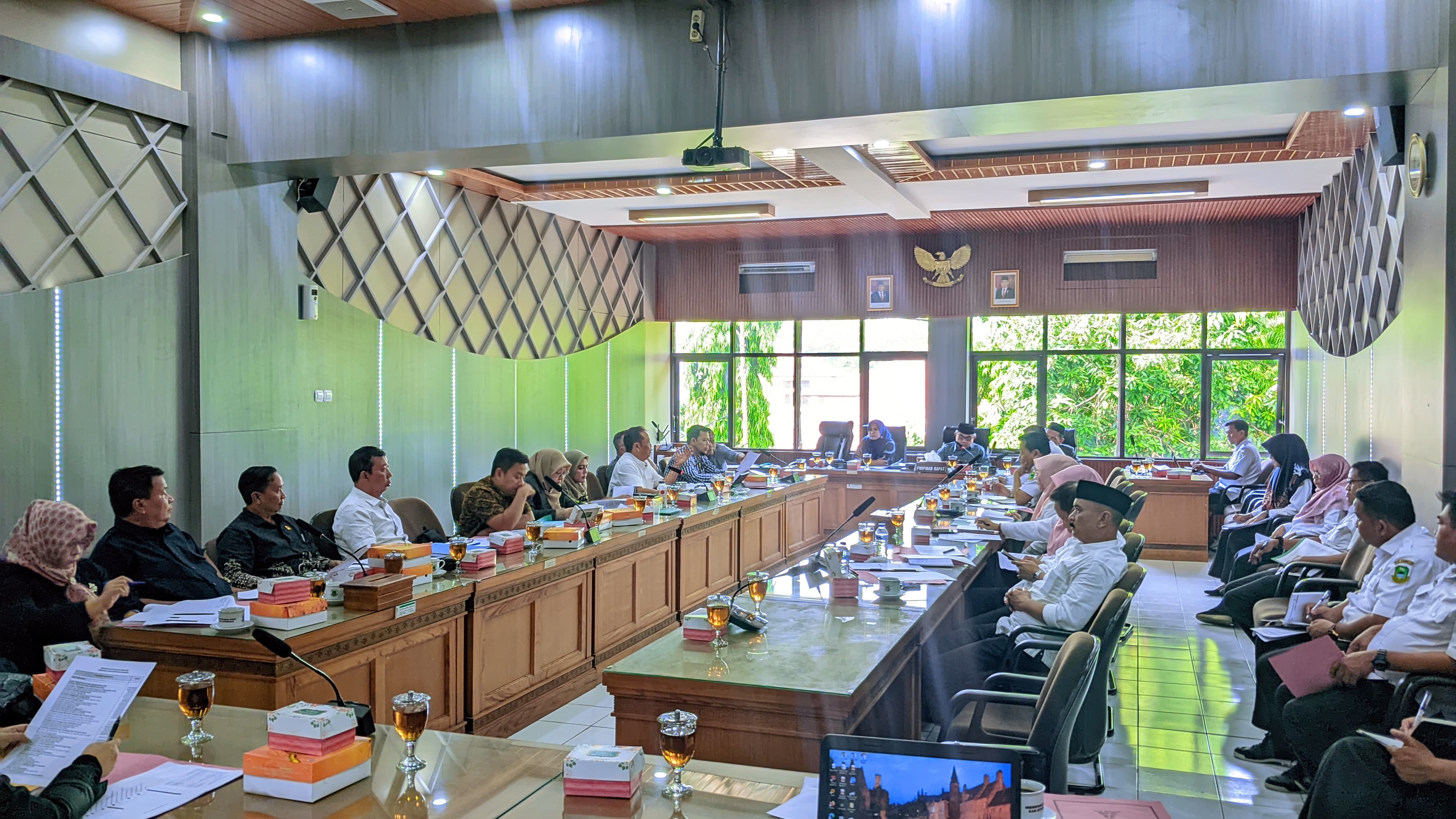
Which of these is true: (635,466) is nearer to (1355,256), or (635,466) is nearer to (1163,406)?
(1355,256)

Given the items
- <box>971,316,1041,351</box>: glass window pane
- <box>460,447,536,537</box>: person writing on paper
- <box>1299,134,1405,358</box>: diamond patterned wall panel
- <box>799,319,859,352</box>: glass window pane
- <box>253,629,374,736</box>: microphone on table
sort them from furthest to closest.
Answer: <box>799,319,859,352</box>: glass window pane < <box>971,316,1041,351</box>: glass window pane < <box>1299,134,1405,358</box>: diamond patterned wall panel < <box>460,447,536,537</box>: person writing on paper < <box>253,629,374,736</box>: microphone on table

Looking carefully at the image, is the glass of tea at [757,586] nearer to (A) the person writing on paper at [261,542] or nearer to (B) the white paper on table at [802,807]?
(B) the white paper on table at [802,807]

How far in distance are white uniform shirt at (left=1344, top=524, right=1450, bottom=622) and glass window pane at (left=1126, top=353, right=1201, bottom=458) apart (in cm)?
717

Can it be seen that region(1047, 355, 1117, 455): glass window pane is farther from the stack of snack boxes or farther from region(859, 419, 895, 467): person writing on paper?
the stack of snack boxes

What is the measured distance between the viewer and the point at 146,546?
11.5ft

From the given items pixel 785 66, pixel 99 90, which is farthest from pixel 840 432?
pixel 99 90

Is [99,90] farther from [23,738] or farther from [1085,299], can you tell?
[1085,299]

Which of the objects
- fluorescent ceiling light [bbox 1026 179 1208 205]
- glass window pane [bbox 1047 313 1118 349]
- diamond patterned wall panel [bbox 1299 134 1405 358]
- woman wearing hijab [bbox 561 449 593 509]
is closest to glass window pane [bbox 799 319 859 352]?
glass window pane [bbox 1047 313 1118 349]

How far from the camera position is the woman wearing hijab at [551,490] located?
19.8ft

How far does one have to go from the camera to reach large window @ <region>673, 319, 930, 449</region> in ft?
38.8

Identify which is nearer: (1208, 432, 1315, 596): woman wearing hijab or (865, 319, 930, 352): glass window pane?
(1208, 432, 1315, 596): woman wearing hijab

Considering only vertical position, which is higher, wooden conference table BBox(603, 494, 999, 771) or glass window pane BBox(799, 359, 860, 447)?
glass window pane BBox(799, 359, 860, 447)

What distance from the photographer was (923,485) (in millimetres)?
9438

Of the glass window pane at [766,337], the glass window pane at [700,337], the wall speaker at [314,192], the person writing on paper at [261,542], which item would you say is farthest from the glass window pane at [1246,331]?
the person writing on paper at [261,542]
